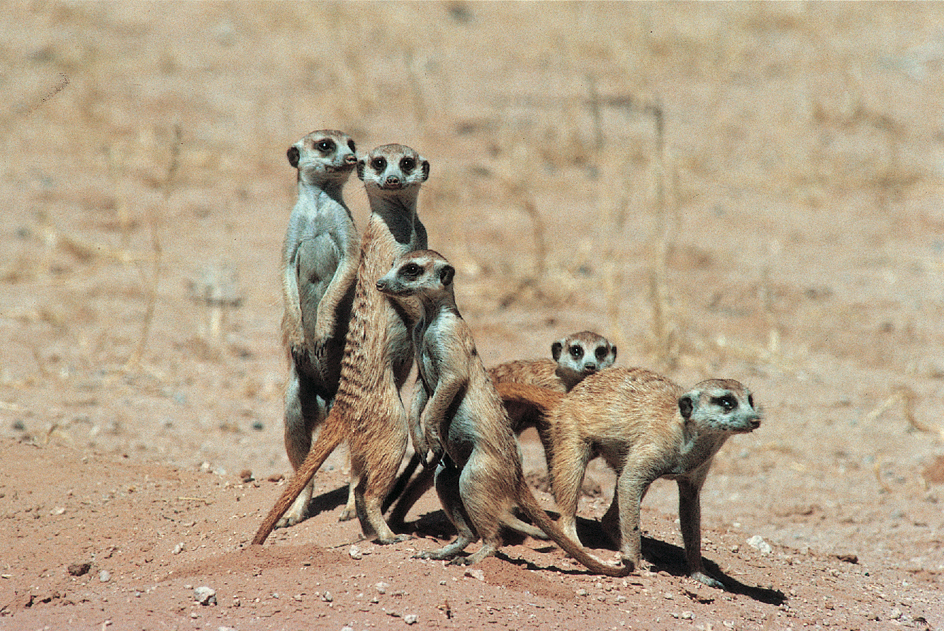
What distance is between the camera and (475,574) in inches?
147

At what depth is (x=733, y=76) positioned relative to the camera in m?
13.9

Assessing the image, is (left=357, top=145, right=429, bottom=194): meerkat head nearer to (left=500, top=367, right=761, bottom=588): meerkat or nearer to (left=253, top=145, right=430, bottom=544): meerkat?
(left=253, top=145, right=430, bottom=544): meerkat

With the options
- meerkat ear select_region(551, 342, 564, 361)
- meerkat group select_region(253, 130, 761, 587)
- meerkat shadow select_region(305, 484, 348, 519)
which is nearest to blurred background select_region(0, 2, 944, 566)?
meerkat group select_region(253, 130, 761, 587)

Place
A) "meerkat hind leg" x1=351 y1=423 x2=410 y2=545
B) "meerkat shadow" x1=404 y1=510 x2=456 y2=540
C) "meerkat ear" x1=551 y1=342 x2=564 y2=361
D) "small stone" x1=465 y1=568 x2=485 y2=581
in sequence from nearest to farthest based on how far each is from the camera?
1. "small stone" x1=465 y1=568 x2=485 y2=581
2. "meerkat hind leg" x1=351 y1=423 x2=410 y2=545
3. "meerkat shadow" x1=404 y1=510 x2=456 y2=540
4. "meerkat ear" x1=551 y1=342 x2=564 y2=361

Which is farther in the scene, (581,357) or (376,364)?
(581,357)

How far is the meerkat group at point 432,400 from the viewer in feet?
12.7

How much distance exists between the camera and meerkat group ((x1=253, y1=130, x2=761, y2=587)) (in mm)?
3869

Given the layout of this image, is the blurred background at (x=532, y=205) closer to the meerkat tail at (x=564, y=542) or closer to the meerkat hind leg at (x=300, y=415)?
the meerkat hind leg at (x=300, y=415)

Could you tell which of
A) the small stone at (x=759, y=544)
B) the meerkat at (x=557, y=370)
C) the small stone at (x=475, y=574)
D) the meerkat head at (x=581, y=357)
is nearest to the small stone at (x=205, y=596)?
the small stone at (x=475, y=574)

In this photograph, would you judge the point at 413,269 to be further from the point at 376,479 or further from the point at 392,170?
the point at 376,479

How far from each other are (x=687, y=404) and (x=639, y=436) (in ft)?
0.87

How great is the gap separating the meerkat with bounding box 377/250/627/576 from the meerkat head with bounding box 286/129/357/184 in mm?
986

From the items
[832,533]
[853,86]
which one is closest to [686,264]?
[832,533]

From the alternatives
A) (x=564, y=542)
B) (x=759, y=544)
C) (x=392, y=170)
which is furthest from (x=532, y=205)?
(x=564, y=542)
